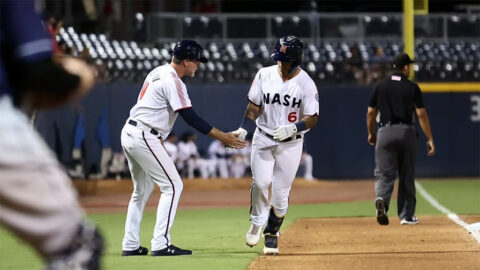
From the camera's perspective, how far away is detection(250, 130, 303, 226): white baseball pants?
338 inches

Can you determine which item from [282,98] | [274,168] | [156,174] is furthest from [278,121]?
[156,174]

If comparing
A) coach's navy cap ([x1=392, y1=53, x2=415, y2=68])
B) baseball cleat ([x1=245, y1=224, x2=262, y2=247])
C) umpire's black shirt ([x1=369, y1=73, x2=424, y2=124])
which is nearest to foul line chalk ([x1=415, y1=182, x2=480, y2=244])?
umpire's black shirt ([x1=369, y1=73, x2=424, y2=124])

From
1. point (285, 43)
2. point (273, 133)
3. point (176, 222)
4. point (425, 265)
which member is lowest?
point (176, 222)

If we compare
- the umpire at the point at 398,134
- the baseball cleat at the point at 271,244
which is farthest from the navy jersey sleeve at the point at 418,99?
the baseball cleat at the point at 271,244

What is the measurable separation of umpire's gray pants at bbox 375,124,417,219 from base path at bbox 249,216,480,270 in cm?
33

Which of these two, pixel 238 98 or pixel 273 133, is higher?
pixel 273 133

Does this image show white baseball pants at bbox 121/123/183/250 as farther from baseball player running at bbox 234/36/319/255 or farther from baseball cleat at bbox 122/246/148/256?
baseball player running at bbox 234/36/319/255

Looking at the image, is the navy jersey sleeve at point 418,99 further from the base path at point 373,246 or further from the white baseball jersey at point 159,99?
the white baseball jersey at point 159,99

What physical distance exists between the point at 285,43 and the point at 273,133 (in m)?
0.79

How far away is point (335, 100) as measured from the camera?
66.7 feet

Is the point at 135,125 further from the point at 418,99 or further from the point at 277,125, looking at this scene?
the point at 418,99

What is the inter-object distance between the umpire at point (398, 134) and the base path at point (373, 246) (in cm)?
37

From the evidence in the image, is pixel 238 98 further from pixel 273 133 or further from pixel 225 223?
pixel 273 133

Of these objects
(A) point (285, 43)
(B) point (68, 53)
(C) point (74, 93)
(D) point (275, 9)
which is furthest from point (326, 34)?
(C) point (74, 93)
